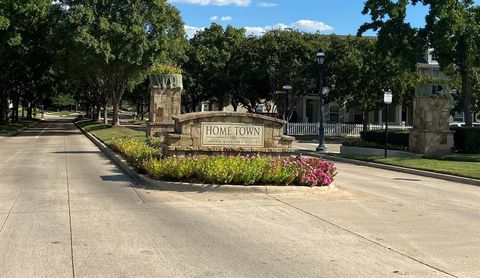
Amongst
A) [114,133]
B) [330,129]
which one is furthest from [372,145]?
[330,129]

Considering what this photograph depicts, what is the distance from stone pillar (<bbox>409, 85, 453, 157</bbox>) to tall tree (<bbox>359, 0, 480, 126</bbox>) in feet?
9.59

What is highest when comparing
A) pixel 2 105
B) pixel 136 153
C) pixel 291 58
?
pixel 291 58

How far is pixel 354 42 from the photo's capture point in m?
45.3

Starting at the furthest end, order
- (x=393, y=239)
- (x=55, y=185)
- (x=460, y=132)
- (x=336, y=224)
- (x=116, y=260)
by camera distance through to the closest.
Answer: (x=460, y=132) < (x=55, y=185) < (x=336, y=224) < (x=393, y=239) < (x=116, y=260)

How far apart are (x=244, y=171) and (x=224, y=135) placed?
2.67m

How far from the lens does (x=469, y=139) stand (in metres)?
24.8

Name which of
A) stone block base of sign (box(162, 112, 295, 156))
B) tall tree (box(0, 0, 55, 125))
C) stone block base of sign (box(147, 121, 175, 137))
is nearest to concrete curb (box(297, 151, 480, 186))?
stone block base of sign (box(162, 112, 295, 156))

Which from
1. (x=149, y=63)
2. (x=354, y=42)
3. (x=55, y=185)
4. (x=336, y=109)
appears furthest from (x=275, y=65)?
(x=55, y=185)

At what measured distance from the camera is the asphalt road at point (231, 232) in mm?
5898

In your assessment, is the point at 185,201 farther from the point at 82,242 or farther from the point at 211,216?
the point at 82,242

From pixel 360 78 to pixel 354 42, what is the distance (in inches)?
183

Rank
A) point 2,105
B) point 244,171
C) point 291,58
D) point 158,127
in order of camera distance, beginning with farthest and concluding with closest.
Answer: point 2,105 → point 291,58 → point 158,127 → point 244,171

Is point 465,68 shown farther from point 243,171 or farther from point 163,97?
point 243,171

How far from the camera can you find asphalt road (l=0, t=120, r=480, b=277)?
5898 millimetres
